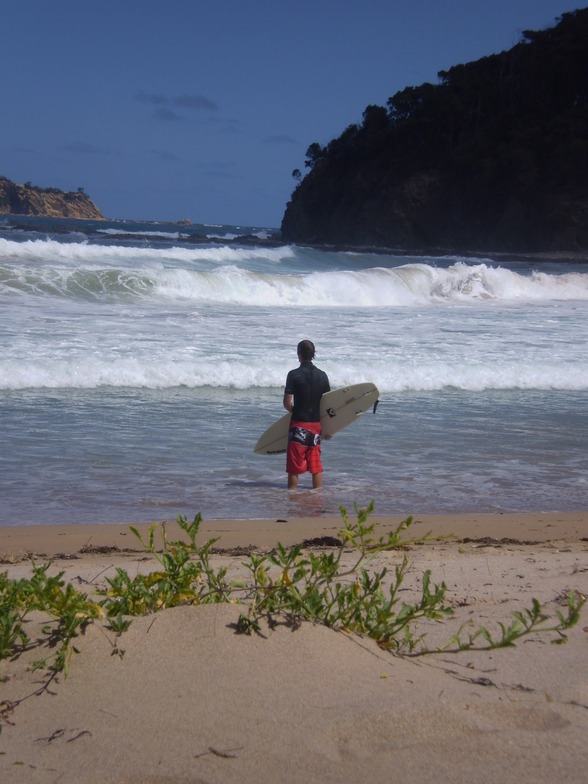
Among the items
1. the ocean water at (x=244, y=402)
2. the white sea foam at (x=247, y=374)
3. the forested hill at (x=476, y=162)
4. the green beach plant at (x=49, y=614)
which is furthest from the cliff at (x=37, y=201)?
the green beach plant at (x=49, y=614)

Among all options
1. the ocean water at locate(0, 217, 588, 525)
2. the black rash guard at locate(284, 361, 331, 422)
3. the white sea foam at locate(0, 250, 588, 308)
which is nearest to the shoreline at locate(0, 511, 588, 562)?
the ocean water at locate(0, 217, 588, 525)

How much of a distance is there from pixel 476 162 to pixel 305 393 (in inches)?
2395

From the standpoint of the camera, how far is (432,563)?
3.93 m

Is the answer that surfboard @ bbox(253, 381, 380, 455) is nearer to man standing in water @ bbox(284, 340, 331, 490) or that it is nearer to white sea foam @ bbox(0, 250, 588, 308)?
man standing in water @ bbox(284, 340, 331, 490)

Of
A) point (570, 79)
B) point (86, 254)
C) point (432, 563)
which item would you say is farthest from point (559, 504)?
point (570, 79)

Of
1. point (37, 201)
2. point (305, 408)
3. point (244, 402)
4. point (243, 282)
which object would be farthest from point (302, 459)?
point (37, 201)

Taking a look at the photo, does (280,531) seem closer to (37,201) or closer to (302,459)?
(302,459)

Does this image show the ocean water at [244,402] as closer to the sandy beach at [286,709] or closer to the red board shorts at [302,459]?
the red board shorts at [302,459]

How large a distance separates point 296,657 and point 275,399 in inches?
303

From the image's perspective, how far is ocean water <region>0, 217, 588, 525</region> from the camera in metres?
6.15

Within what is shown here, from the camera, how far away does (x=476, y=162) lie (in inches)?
2498

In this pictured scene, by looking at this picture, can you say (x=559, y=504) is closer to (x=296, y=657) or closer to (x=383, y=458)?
(x=383, y=458)

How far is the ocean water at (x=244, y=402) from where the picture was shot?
6.15m

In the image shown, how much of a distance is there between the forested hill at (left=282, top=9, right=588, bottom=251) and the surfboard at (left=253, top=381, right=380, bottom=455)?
51502mm
